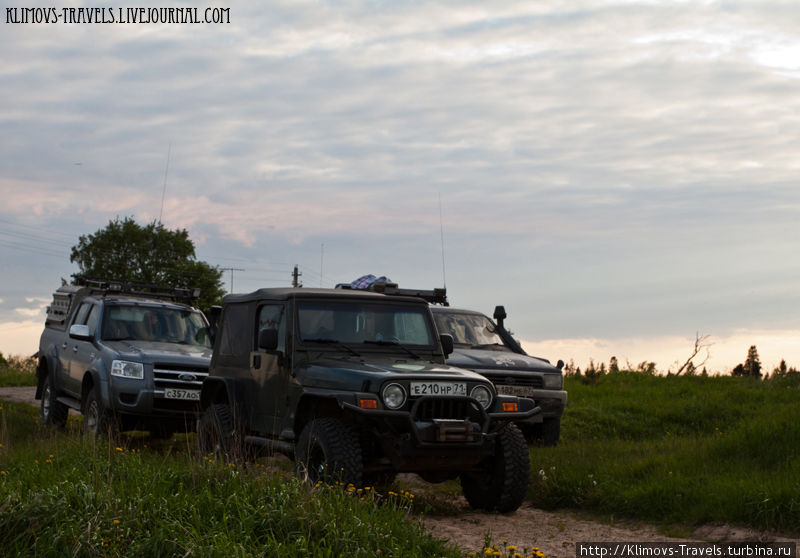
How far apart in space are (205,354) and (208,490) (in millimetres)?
6148

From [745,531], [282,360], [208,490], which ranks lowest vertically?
[745,531]

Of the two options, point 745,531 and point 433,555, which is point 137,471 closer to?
point 433,555

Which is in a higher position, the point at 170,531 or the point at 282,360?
the point at 282,360

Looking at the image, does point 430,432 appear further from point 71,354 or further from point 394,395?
point 71,354

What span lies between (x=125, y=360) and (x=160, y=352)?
49 centimetres

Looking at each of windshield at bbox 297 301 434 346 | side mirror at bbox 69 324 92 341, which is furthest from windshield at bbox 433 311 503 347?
side mirror at bbox 69 324 92 341

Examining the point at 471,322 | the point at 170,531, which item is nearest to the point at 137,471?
the point at 170,531

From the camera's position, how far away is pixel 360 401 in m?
8.02

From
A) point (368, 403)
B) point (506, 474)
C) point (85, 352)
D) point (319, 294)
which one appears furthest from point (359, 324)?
point (85, 352)

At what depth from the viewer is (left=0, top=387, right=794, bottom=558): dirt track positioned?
7.68 metres

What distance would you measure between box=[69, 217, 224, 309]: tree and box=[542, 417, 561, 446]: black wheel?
54.2m

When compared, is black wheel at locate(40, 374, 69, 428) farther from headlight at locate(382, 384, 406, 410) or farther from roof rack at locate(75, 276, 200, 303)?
headlight at locate(382, 384, 406, 410)

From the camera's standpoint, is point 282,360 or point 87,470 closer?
point 87,470

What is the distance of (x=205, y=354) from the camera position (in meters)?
13.1
